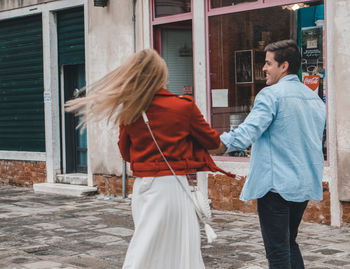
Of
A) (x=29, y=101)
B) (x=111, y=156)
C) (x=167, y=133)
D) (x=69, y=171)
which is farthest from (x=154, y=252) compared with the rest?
(x=29, y=101)

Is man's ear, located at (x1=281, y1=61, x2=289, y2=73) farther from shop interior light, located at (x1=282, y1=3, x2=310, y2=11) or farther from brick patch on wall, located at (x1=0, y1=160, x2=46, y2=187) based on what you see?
brick patch on wall, located at (x1=0, y1=160, x2=46, y2=187)

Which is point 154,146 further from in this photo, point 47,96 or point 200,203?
point 47,96

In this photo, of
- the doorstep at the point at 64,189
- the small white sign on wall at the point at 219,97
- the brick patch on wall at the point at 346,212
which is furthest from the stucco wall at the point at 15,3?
the brick patch on wall at the point at 346,212

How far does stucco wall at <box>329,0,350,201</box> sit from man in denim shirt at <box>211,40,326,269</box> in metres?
3.65

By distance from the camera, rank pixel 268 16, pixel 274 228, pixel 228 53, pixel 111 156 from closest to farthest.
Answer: pixel 274 228, pixel 268 16, pixel 228 53, pixel 111 156

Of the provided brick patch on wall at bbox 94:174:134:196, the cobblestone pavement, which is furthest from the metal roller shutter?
the cobblestone pavement

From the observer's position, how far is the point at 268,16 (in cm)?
859

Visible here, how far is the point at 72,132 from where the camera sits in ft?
40.7

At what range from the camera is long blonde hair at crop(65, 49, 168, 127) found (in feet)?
11.6

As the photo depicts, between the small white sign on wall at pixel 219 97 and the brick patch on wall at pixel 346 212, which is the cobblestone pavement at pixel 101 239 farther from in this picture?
the small white sign on wall at pixel 219 97

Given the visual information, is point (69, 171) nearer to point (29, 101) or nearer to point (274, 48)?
point (29, 101)

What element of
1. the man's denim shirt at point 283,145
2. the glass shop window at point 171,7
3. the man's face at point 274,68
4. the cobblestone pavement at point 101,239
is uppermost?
the glass shop window at point 171,7

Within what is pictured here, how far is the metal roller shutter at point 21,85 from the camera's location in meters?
12.7

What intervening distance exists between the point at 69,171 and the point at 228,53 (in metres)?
4.70
